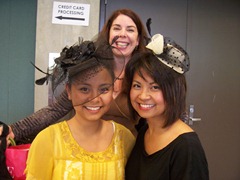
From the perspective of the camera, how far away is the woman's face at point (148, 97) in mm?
982

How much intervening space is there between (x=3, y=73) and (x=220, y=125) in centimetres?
258

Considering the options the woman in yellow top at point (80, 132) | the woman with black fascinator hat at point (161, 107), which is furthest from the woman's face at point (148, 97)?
the woman in yellow top at point (80, 132)

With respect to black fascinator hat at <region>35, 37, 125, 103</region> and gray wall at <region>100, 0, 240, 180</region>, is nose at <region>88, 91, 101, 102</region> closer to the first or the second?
black fascinator hat at <region>35, 37, 125, 103</region>

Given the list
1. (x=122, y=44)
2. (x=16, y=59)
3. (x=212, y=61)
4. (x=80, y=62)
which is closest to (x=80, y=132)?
(x=80, y=62)

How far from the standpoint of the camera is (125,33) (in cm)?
163

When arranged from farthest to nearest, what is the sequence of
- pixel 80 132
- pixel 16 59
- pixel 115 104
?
pixel 16 59
pixel 115 104
pixel 80 132

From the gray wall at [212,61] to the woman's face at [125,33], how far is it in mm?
1034

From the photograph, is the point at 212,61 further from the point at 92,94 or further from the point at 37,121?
the point at 92,94

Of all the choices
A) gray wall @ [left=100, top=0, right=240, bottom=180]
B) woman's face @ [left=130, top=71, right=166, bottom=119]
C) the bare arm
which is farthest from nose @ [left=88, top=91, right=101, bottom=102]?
gray wall @ [left=100, top=0, right=240, bottom=180]

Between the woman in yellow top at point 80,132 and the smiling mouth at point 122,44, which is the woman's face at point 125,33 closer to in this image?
the smiling mouth at point 122,44

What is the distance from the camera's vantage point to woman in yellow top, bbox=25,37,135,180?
0.92 m

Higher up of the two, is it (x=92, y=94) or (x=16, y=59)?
(x=16, y=59)

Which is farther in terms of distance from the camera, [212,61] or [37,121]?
[212,61]

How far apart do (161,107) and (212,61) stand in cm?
208
